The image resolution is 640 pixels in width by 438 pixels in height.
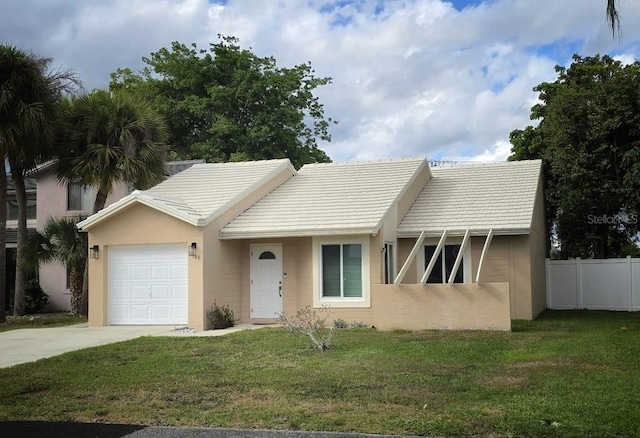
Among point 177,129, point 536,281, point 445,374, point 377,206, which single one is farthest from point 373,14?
point 177,129

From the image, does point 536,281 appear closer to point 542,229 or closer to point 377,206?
point 542,229

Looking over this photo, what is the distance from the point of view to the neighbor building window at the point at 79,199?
29234mm

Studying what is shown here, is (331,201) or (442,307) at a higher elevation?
(331,201)

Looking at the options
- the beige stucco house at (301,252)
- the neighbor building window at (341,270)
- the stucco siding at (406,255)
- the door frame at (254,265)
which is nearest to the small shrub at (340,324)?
the beige stucco house at (301,252)

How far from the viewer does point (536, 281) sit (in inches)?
912

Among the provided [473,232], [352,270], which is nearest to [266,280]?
[352,270]

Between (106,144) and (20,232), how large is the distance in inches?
162

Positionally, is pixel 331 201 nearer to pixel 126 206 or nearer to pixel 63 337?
pixel 126 206

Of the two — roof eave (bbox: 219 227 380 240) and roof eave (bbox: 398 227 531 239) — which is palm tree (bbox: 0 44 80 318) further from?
roof eave (bbox: 398 227 531 239)

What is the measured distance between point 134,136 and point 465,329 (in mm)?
12981

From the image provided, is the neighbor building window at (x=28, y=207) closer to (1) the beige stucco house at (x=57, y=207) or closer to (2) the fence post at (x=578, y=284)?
(1) the beige stucco house at (x=57, y=207)

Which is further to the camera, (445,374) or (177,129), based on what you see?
(177,129)

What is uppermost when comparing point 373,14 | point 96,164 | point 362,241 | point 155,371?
point 373,14

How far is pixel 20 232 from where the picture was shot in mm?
24062
